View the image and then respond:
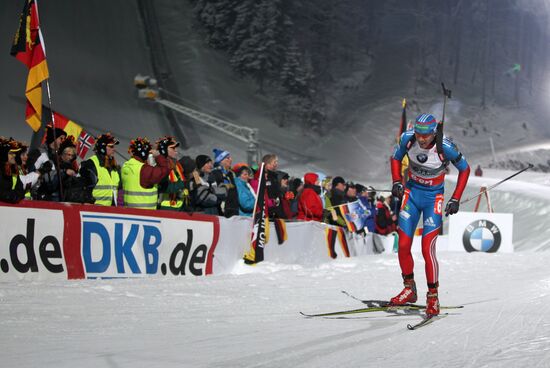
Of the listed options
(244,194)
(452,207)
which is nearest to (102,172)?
(244,194)

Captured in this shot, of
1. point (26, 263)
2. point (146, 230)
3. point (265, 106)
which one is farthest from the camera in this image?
point (265, 106)

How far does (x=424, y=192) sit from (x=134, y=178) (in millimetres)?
3729

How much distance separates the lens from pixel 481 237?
16.1m

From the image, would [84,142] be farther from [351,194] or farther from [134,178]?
[134,178]

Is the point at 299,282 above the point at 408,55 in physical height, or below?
below

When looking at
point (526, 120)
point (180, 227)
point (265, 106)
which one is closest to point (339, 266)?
point (180, 227)

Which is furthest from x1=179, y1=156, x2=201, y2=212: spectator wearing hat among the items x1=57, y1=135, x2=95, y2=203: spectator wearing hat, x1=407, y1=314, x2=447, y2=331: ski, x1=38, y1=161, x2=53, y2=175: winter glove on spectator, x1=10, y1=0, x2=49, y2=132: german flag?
x1=407, y1=314, x2=447, y2=331: ski

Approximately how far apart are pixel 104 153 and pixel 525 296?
5.16m

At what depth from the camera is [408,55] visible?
68562 mm

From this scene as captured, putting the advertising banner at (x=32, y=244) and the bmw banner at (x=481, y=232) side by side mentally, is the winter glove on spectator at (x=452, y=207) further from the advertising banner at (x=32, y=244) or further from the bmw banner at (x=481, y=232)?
the bmw banner at (x=481, y=232)

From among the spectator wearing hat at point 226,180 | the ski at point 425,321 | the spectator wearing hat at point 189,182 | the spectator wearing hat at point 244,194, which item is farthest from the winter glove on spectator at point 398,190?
the spectator wearing hat at point 244,194

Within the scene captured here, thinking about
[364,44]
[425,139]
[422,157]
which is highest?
[364,44]

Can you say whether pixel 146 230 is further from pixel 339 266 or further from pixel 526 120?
pixel 526 120

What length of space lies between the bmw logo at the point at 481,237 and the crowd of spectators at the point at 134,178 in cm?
498
